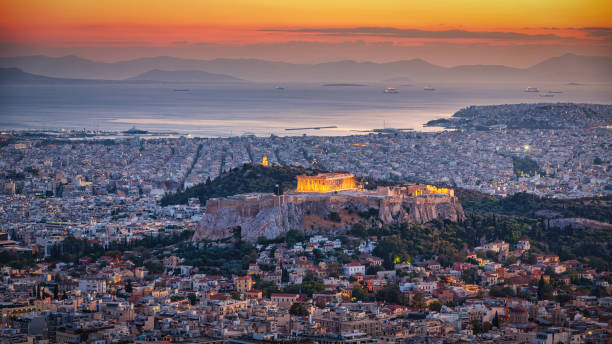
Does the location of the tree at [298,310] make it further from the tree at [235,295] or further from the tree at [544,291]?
the tree at [544,291]

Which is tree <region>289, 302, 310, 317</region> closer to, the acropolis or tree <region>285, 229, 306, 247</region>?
tree <region>285, 229, 306, 247</region>

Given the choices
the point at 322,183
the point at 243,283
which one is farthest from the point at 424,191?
the point at 243,283

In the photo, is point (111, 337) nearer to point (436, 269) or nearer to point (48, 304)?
point (48, 304)

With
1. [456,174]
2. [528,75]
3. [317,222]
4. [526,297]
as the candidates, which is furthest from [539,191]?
[528,75]

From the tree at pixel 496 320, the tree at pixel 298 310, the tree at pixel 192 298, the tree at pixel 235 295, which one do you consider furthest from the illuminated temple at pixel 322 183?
the tree at pixel 496 320

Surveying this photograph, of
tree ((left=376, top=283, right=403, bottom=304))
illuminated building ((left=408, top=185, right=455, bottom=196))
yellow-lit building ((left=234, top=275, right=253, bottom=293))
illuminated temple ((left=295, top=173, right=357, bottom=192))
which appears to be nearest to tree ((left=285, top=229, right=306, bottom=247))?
illuminated temple ((left=295, top=173, right=357, bottom=192))

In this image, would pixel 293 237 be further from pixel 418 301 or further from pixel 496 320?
pixel 496 320
